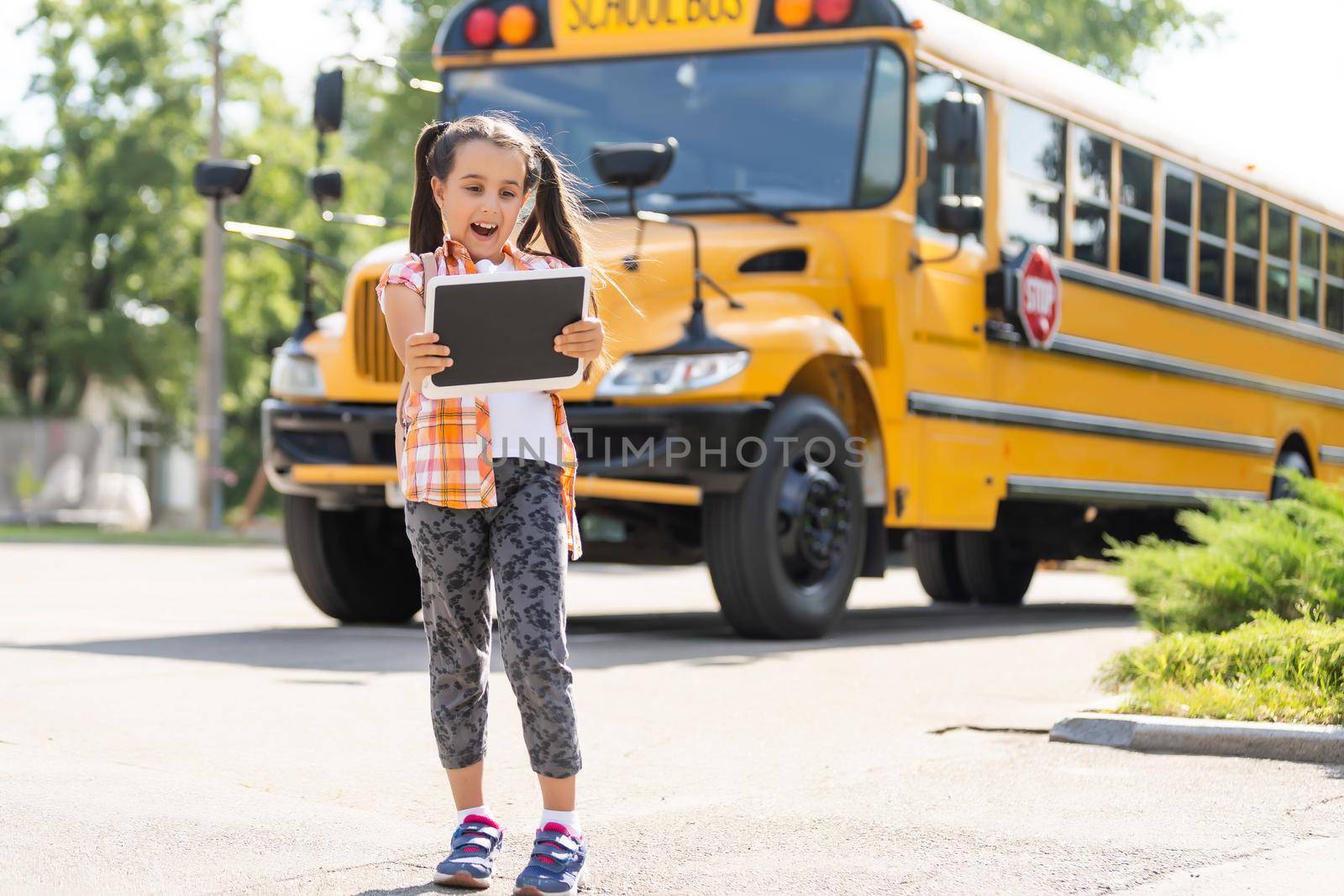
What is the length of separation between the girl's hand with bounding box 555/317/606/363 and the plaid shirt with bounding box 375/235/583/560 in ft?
0.36

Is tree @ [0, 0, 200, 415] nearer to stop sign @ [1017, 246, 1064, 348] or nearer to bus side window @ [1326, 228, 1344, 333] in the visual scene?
bus side window @ [1326, 228, 1344, 333]

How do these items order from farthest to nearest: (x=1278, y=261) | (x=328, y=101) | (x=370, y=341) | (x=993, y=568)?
(x=993, y=568) → (x=1278, y=261) → (x=328, y=101) → (x=370, y=341)

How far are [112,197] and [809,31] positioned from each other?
2898 centimetres

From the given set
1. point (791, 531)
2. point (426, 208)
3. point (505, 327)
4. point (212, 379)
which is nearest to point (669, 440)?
point (791, 531)

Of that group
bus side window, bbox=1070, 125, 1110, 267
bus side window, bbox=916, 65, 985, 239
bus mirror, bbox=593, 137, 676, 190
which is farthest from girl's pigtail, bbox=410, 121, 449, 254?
bus side window, bbox=1070, 125, 1110, 267

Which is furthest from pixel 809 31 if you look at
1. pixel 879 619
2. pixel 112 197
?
pixel 112 197

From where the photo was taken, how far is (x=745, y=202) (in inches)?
348

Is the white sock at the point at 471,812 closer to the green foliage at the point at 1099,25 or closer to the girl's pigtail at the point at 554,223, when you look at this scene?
the girl's pigtail at the point at 554,223

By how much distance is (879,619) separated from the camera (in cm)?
1109

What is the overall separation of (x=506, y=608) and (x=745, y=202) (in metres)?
5.31

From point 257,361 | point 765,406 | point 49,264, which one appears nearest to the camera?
point 765,406

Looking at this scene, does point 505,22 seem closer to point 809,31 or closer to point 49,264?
point 809,31

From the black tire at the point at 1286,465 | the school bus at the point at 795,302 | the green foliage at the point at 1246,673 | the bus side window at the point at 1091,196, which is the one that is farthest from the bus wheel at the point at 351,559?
the black tire at the point at 1286,465

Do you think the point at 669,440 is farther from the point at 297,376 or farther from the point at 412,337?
the point at 412,337
